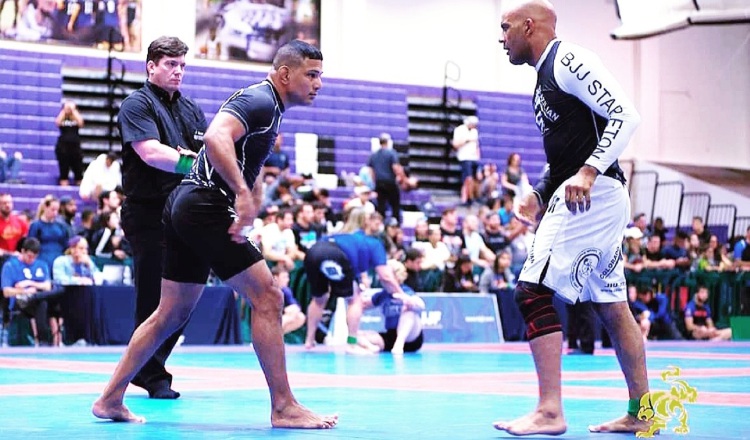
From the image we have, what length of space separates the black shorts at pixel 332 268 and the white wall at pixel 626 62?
14959 mm

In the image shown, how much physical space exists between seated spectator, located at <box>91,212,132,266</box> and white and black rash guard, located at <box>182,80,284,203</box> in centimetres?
1043

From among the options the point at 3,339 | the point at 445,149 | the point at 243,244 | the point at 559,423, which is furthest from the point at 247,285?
the point at 445,149

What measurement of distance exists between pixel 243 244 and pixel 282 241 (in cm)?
1147

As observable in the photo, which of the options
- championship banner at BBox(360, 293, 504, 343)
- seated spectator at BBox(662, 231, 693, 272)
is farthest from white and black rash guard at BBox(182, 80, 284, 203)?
seated spectator at BBox(662, 231, 693, 272)

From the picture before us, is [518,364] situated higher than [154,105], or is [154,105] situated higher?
[154,105]

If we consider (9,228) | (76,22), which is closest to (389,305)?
(9,228)

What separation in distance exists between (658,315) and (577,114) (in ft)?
49.0

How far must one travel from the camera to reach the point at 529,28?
5461mm

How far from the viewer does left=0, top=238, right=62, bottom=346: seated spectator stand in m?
14.8

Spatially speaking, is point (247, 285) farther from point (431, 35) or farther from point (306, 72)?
point (431, 35)

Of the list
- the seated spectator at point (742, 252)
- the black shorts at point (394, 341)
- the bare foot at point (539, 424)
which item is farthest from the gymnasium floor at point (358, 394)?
the seated spectator at point (742, 252)

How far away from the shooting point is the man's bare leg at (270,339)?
5539mm

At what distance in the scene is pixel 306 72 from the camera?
5711 millimetres

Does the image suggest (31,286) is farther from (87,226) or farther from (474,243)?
(474,243)
